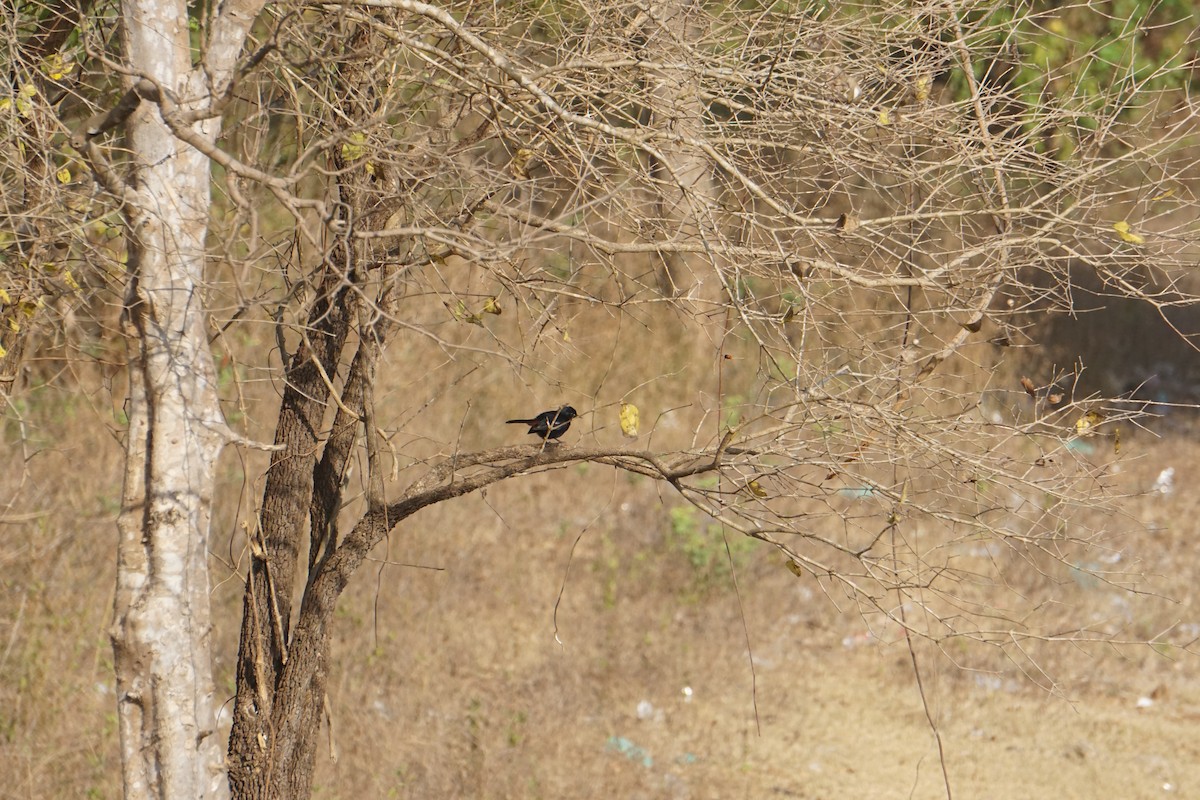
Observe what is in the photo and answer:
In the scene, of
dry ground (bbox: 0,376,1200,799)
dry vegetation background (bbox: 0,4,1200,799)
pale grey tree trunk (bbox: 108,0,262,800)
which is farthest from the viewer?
dry ground (bbox: 0,376,1200,799)

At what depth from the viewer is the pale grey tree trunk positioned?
2.56m

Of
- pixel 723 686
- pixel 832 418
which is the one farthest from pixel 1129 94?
pixel 723 686

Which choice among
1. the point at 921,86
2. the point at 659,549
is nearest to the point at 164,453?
the point at 921,86

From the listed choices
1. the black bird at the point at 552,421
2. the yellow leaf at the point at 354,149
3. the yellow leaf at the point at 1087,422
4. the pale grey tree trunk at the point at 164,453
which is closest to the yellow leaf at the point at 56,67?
the pale grey tree trunk at the point at 164,453

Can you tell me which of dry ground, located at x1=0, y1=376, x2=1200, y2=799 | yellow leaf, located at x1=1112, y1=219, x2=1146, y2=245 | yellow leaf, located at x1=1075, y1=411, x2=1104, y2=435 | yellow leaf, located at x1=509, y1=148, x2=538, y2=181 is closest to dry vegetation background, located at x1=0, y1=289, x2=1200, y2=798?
dry ground, located at x1=0, y1=376, x2=1200, y2=799

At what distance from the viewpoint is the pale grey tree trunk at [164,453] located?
2.56 m

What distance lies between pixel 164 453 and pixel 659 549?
16.4 feet

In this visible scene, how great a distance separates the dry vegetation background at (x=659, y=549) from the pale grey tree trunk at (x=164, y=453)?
182 mm

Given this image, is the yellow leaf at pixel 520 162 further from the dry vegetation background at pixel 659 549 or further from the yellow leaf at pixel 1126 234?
the yellow leaf at pixel 1126 234

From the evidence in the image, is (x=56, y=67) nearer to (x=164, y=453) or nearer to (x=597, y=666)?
(x=164, y=453)

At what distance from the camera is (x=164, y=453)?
2.57 meters

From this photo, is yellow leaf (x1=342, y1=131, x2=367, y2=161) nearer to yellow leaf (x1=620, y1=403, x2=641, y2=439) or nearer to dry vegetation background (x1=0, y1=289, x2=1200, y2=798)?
yellow leaf (x1=620, y1=403, x2=641, y2=439)

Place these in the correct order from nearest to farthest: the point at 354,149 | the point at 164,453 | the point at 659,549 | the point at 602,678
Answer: the point at 164,453, the point at 354,149, the point at 602,678, the point at 659,549

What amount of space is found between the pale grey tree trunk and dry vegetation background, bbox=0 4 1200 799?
18cm
